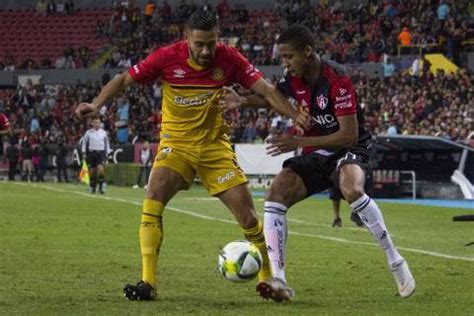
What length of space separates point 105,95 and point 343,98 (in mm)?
1975

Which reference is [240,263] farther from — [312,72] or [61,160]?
[61,160]

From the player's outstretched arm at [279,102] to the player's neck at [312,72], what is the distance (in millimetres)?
271

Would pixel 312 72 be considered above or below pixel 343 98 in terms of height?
above

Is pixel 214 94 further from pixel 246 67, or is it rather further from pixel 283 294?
pixel 283 294

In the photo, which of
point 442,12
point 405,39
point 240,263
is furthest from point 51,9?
point 240,263

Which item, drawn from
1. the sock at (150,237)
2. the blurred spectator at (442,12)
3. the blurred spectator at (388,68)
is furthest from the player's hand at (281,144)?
the blurred spectator at (442,12)

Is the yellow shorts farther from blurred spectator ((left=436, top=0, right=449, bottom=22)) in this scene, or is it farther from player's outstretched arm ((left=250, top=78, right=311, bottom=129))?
blurred spectator ((left=436, top=0, right=449, bottom=22))

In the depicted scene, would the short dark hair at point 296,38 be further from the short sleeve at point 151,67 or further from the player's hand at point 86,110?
the player's hand at point 86,110

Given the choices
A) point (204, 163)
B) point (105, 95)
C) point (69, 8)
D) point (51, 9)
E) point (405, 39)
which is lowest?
point (51, 9)

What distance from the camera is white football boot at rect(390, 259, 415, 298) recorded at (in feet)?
34.9

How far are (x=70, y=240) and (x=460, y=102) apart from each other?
22304mm

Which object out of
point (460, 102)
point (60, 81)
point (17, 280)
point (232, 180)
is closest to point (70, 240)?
point (17, 280)

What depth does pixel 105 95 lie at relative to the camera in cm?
1085

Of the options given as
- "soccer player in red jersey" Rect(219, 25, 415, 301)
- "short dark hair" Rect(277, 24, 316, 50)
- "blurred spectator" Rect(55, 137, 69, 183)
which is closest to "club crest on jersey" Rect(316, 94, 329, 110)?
"soccer player in red jersey" Rect(219, 25, 415, 301)
